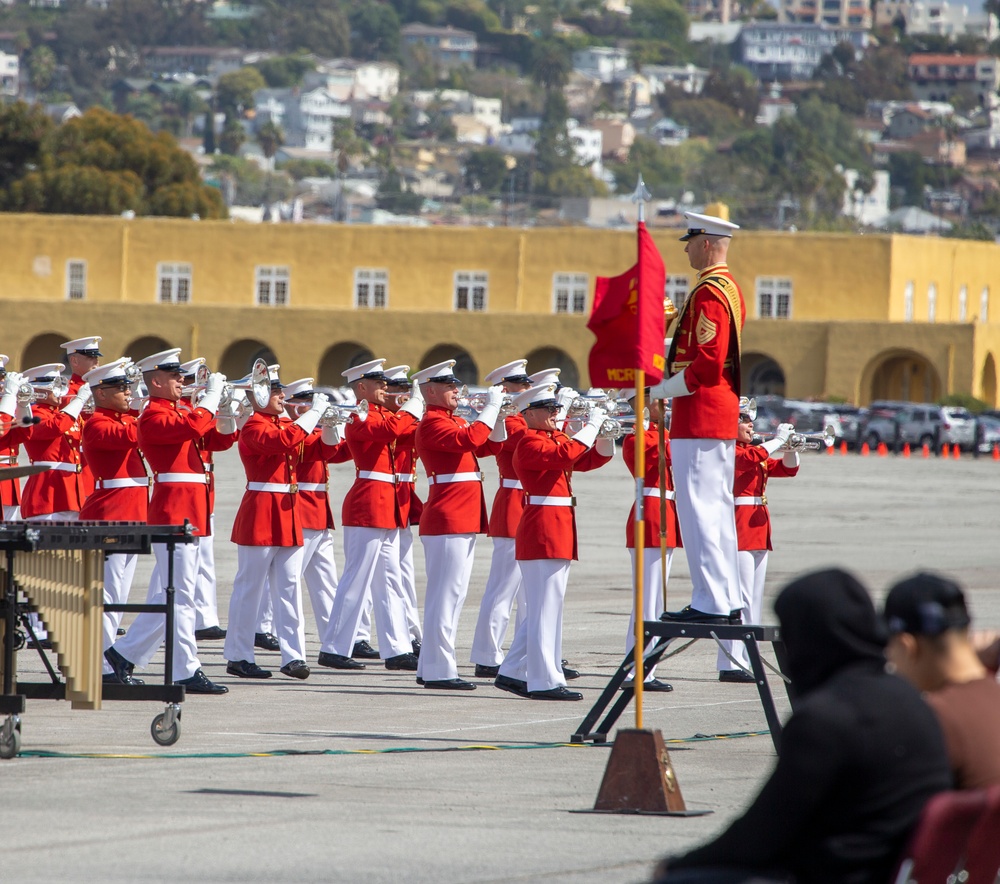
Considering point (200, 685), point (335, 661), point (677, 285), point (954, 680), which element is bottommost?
point (335, 661)

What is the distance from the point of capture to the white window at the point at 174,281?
6881cm

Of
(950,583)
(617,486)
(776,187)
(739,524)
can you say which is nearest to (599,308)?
(950,583)

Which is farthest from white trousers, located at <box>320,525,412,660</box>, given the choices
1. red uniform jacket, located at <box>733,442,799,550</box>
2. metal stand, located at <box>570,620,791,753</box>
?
metal stand, located at <box>570,620,791,753</box>

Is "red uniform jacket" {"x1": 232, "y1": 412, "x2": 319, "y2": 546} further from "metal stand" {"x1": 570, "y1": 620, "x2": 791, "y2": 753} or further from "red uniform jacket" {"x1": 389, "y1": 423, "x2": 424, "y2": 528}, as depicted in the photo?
"metal stand" {"x1": 570, "y1": 620, "x2": 791, "y2": 753}

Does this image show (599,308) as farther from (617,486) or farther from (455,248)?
(455,248)

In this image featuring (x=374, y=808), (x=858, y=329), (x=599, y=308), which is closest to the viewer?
(x=374, y=808)

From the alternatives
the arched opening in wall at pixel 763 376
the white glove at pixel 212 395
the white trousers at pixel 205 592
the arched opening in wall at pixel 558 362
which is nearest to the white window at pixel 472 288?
the arched opening in wall at pixel 558 362

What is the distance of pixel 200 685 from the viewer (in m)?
12.8

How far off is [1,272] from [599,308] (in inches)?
2438

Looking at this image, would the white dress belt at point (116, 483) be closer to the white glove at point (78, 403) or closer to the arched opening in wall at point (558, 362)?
the white glove at point (78, 403)

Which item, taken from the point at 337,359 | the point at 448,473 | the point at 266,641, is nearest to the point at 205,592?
the point at 266,641

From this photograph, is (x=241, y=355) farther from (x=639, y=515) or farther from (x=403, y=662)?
(x=639, y=515)

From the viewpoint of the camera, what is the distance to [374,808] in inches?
349

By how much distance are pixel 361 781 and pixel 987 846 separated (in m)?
4.68
